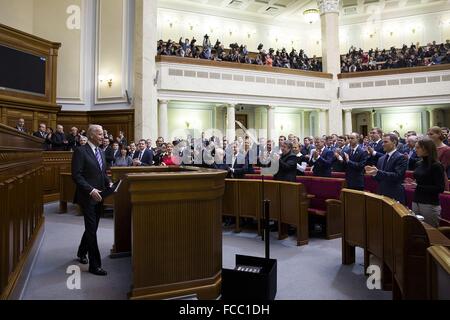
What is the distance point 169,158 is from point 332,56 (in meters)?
10.1

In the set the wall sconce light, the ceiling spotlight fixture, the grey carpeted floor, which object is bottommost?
the grey carpeted floor

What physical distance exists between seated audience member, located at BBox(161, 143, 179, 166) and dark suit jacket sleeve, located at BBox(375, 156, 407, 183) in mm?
3904

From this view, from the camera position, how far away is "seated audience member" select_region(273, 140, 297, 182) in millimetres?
5219

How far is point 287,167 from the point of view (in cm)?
527

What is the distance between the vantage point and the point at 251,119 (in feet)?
53.7

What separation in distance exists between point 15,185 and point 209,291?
175 centimetres

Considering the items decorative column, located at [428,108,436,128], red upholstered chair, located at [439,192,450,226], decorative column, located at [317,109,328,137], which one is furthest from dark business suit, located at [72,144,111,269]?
decorative column, located at [428,108,436,128]

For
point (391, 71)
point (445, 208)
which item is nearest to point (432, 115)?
point (391, 71)

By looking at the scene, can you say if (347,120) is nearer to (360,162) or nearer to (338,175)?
(338,175)

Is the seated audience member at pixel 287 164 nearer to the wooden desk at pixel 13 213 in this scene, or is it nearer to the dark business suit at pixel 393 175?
the dark business suit at pixel 393 175

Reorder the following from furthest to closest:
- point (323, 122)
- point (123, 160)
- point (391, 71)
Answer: point (323, 122) < point (391, 71) < point (123, 160)

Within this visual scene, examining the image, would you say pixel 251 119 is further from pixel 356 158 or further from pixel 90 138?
pixel 90 138

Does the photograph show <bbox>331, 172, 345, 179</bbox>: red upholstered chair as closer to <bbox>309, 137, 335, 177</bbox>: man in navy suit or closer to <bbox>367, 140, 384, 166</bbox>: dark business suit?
<bbox>309, 137, 335, 177</bbox>: man in navy suit

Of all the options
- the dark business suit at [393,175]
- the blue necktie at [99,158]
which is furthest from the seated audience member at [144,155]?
the dark business suit at [393,175]
